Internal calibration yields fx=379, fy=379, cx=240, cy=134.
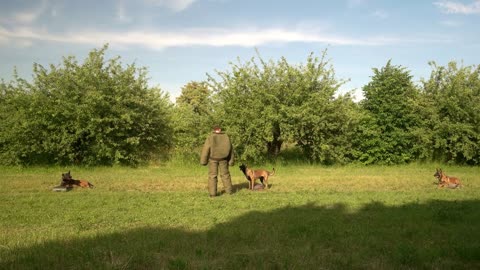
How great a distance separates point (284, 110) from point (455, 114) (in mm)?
9705

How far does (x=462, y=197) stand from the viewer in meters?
11.4

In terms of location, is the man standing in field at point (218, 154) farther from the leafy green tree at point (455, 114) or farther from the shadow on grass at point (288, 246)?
the leafy green tree at point (455, 114)

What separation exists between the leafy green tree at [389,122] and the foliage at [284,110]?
1566 mm

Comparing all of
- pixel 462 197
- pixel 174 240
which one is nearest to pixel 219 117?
pixel 462 197

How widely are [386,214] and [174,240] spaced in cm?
502

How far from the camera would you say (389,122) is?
21.8 meters

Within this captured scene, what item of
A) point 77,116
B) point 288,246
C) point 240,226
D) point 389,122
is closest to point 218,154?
point 240,226

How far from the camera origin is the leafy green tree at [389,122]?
70.8 feet

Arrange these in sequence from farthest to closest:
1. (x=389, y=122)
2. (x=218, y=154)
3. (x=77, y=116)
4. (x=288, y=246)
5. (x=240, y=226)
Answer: (x=389, y=122) → (x=77, y=116) → (x=218, y=154) → (x=240, y=226) → (x=288, y=246)

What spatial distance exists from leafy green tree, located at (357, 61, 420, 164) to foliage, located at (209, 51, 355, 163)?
1.57m

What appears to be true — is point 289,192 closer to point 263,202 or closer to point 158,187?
point 263,202

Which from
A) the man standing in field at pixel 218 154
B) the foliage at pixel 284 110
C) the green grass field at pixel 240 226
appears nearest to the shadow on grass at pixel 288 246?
the green grass field at pixel 240 226

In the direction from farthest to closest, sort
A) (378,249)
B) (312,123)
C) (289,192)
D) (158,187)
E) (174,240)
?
(312,123), (158,187), (289,192), (174,240), (378,249)

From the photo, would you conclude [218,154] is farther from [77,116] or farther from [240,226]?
[77,116]
